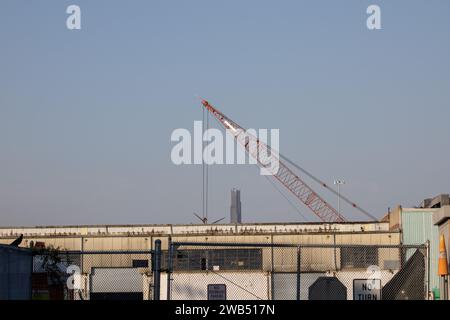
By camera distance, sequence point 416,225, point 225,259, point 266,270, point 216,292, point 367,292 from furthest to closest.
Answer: point 416,225
point 225,259
point 266,270
point 216,292
point 367,292

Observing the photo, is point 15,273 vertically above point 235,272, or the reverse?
point 15,273

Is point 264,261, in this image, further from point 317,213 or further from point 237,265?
point 317,213

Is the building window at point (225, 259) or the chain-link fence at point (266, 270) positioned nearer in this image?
the chain-link fence at point (266, 270)

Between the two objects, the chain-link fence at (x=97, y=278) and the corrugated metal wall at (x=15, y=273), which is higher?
the corrugated metal wall at (x=15, y=273)

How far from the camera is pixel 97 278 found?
61.8 m

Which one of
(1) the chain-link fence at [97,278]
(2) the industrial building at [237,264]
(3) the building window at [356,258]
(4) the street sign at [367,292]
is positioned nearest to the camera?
(4) the street sign at [367,292]

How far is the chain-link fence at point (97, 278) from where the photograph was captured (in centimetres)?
3491

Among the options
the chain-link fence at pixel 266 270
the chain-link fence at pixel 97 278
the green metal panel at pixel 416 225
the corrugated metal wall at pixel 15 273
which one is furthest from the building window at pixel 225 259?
the corrugated metal wall at pixel 15 273

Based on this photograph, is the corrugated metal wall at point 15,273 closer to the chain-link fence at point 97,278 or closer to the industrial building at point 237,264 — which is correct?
the chain-link fence at point 97,278

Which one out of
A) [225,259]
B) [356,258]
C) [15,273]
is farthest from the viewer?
[225,259]

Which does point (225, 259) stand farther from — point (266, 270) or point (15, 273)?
point (15, 273)

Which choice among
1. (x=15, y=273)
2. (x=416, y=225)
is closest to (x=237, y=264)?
(x=416, y=225)

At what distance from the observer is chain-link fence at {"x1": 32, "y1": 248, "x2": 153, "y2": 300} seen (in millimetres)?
34906

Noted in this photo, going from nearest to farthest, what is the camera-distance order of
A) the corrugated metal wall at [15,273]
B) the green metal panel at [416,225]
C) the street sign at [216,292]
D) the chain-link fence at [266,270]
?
the corrugated metal wall at [15,273] < the street sign at [216,292] < the chain-link fence at [266,270] < the green metal panel at [416,225]
